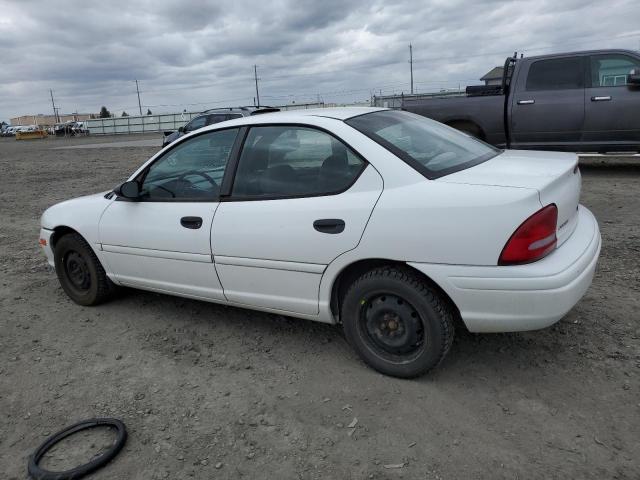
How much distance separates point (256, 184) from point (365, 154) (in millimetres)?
788

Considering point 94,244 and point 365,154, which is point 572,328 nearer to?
point 365,154

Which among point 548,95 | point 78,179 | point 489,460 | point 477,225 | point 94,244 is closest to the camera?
point 489,460

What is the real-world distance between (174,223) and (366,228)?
1486 millimetres

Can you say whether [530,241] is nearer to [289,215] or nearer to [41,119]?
Result: [289,215]

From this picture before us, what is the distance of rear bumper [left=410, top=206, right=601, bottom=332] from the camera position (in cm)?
262

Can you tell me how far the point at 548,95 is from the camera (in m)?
8.40

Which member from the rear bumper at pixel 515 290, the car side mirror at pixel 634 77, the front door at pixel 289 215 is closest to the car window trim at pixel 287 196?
the front door at pixel 289 215

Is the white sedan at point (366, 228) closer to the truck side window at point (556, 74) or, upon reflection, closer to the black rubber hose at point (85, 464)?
the black rubber hose at point (85, 464)

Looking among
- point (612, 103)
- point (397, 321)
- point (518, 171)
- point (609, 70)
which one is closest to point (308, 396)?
point (397, 321)

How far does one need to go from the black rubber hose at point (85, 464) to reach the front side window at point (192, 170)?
1512 mm

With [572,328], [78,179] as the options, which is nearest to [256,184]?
[572,328]

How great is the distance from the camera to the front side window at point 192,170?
3654 mm

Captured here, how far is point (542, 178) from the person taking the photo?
2895mm

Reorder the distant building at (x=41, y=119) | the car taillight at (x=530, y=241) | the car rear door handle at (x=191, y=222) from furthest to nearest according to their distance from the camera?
1. the distant building at (x=41, y=119)
2. the car rear door handle at (x=191, y=222)
3. the car taillight at (x=530, y=241)
